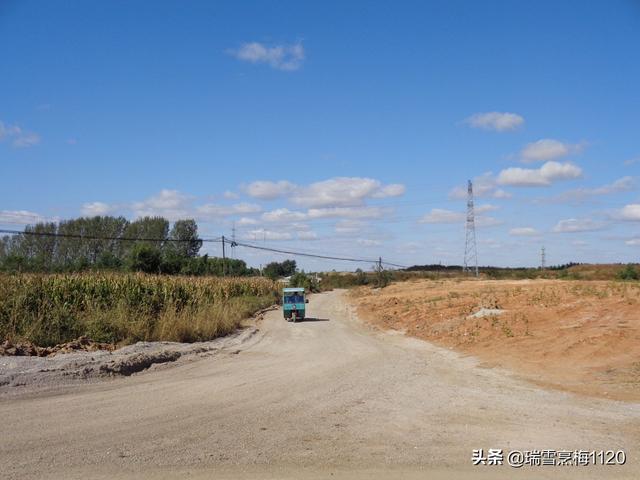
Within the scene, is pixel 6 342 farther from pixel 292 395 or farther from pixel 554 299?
pixel 554 299

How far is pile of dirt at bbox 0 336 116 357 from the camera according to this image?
13547 mm

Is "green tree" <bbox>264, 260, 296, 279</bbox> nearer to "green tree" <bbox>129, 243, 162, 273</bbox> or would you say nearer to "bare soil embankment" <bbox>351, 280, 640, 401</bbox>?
"green tree" <bbox>129, 243, 162, 273</bbox>

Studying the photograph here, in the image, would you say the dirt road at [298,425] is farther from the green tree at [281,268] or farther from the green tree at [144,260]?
the green tree at [281,268]

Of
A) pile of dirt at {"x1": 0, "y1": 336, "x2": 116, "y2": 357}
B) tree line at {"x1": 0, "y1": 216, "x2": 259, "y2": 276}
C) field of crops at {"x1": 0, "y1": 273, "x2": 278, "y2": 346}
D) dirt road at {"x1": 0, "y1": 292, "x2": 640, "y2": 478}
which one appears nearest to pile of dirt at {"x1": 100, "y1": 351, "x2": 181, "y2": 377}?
dirt road at {"x1": 0, "y1": 292, "x2": 640, "y2": 478}

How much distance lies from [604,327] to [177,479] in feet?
49.7

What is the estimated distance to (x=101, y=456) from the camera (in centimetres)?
688

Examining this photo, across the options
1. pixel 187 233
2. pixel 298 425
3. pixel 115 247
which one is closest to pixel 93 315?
pixel 298 425

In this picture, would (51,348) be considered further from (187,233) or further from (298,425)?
(187,233)

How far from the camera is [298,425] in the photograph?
8531 millimetres

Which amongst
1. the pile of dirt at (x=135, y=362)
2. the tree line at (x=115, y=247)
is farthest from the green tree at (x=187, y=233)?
the pile of dirt at (x=135, y=362)

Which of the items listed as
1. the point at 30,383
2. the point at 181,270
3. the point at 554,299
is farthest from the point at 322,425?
the point at 181,270

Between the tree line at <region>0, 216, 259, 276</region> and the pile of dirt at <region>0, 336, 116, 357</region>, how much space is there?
153 ft

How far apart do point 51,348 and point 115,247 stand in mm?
75541

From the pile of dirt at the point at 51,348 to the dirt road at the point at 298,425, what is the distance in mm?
2835
